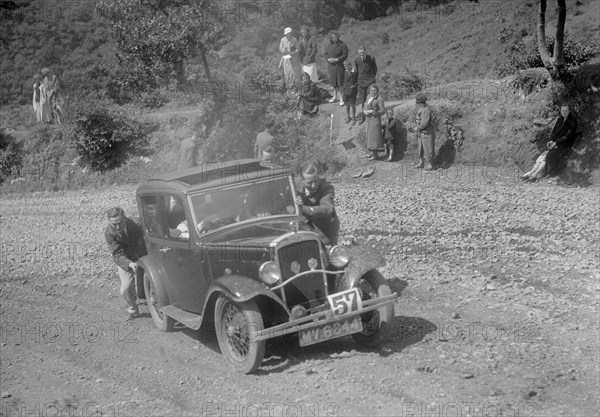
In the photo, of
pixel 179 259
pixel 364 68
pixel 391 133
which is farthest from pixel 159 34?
pixel 179 259

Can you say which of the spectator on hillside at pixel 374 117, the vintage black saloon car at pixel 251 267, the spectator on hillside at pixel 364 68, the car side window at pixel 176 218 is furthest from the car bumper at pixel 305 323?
the spectator on hillside at pixel 364 68

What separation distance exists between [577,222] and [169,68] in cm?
1225

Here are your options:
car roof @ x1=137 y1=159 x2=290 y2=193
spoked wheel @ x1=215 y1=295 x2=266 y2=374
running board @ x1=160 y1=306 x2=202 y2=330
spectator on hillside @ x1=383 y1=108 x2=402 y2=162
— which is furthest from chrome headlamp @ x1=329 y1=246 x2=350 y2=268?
spectator on hillside @ x1=383 y1=108 x2=402 y2=162

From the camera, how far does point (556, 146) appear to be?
16016mm

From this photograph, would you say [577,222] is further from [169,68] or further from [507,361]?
[169,68]

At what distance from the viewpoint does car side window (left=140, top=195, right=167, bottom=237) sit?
916cm

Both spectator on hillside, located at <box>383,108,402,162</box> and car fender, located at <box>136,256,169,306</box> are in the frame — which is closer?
car fender, located at <box>136,256,169,306</box>

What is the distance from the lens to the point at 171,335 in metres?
9.48

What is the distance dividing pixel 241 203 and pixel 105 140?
16100 millimetres

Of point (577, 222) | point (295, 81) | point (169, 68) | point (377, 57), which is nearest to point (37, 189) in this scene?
point (169, 68)

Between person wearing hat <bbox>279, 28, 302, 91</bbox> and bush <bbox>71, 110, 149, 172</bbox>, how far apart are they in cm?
538

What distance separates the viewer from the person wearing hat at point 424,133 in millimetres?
17312

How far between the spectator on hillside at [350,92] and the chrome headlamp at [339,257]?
39.3ft

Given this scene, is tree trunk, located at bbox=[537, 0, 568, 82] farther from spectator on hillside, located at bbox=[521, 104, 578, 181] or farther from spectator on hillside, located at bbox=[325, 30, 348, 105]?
spectator on hillside, located at bbox=[325, 30, 348, 105]
